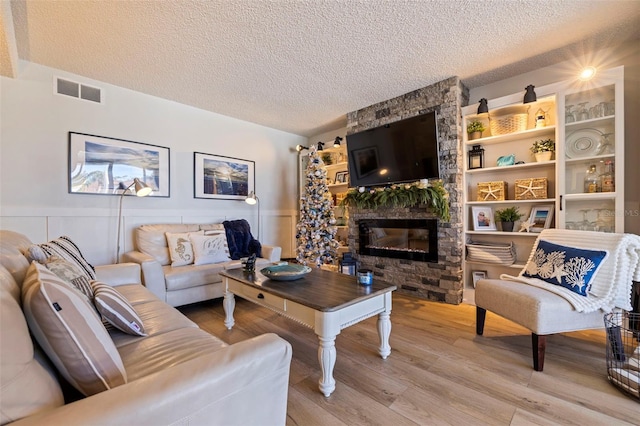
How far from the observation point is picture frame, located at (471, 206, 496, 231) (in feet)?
10.2

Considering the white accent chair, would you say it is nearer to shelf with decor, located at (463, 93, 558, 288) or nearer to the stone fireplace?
shelf with decor, located at (463, 93, 558, 288)

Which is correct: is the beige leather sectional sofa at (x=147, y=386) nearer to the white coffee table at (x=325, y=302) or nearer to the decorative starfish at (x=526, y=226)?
the white coffee table at (x=325, y=302)

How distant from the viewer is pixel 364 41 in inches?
91.4

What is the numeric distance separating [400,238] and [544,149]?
1744 mm

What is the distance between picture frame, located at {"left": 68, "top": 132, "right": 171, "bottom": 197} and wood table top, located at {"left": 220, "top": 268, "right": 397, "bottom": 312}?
188 centimetres

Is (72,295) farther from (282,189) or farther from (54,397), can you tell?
(282,189)

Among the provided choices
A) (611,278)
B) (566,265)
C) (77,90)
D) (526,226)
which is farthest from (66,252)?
(526,226)

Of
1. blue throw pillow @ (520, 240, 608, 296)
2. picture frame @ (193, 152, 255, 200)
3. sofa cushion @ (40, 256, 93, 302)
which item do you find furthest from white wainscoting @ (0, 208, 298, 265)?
blue throw pillow @ (520, 240, 608, 296)

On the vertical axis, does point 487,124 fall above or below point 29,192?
above

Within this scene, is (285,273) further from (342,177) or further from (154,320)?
(342,177)

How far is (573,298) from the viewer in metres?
1.79

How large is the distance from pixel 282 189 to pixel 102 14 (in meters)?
3.19

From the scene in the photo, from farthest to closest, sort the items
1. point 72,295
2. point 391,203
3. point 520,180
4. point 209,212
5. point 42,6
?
point 209,212, point 391,203, point 520,180, point 42,6, point 72,295

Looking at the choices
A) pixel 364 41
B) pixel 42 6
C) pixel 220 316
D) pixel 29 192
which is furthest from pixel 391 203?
pixel 29 192
